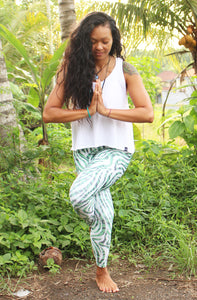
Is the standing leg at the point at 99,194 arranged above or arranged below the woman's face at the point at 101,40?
below

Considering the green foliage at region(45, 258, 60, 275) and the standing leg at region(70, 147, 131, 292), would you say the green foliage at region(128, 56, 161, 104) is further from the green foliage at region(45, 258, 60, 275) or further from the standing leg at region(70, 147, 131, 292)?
the green foliage at region(45, 258, 60, 275)

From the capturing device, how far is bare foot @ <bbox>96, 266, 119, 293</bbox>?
259cm

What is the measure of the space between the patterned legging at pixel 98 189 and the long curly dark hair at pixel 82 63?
1.22ft

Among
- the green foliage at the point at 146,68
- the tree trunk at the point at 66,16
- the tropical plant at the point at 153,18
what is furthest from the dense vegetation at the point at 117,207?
the tropical plant at the point at 153,18

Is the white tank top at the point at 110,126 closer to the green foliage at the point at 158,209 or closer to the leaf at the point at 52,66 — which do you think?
the green foliage at the point at 158,209

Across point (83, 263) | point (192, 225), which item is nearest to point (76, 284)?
point (83, 263)

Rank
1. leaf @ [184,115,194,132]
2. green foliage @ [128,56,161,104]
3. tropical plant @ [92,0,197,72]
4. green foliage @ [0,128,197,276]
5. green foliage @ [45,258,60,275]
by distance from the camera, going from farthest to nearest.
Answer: tropical plant @ [92,0,197,72]
green foliage @ [128,56,161,104]
leaf @ [184,115,194,132]
green foliage @ [0,128,197,276]
green foliage @ [45,258,60,275]

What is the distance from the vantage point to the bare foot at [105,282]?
2.59 metres

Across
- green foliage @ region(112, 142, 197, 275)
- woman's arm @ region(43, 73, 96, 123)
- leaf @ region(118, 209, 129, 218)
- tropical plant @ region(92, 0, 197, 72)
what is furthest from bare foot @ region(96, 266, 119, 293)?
tropical plant @ region(92, 0, 197, 72)

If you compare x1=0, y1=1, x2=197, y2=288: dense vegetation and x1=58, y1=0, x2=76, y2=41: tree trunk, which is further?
x1=58, y1=0, x2=76, y2=41: tree trunk

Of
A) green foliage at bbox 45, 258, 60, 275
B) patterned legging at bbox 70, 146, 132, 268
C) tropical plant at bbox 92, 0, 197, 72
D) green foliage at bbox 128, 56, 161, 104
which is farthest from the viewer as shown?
tropical plant at bbox 92, 0, 197, 72

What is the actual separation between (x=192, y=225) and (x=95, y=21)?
216 centimetres

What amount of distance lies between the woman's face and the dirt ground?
163 cm

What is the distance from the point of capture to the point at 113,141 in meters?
2.56
